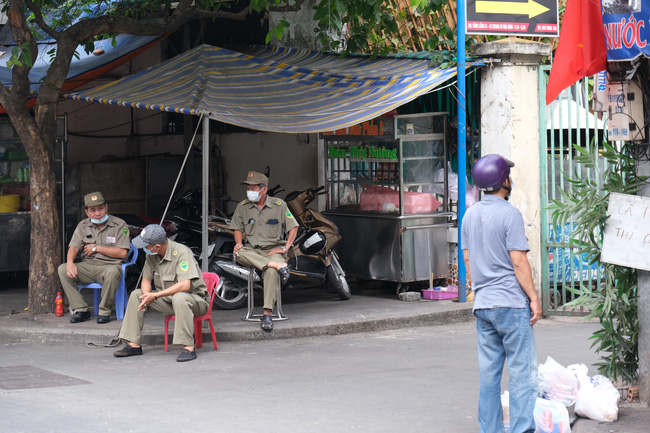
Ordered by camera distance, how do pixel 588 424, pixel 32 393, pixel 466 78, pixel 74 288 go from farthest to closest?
pixel 466 78, pixel 74 288, pixel 32 393, pixel 588 424

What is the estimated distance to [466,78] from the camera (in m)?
11.5

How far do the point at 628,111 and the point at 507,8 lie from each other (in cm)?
461

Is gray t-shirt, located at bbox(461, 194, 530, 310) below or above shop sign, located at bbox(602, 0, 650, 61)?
below

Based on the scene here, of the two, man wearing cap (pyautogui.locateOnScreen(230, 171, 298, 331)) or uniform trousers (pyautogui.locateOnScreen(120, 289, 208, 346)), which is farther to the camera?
man wearing cap (pyautogui.locateOnScreen(230, 171, 298, 331))

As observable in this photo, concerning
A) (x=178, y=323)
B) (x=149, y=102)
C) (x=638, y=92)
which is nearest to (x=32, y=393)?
(x=178, y=323)

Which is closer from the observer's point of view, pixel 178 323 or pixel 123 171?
pixel 178 323

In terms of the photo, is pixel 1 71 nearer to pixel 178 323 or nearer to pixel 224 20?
pixel 224 20

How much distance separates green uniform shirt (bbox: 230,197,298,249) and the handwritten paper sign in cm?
450

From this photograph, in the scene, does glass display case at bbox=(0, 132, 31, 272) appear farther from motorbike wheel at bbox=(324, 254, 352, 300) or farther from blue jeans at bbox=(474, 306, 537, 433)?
blue jeans at bbox=(474, 306, 537, 433)

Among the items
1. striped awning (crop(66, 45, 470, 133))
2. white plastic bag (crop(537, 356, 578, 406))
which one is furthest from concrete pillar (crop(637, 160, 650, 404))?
striped awning (crop(66, 45, 470, 133))

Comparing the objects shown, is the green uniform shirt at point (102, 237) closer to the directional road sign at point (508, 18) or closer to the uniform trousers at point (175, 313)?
the uniform trousers at point (175, 313)

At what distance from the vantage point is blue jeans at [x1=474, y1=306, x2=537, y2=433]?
5246 millimetres

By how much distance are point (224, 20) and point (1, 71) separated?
3.31 m

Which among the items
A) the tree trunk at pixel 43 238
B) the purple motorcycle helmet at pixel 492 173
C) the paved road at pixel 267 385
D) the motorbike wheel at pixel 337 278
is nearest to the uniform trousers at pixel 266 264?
the paved road at pixel 267 385
